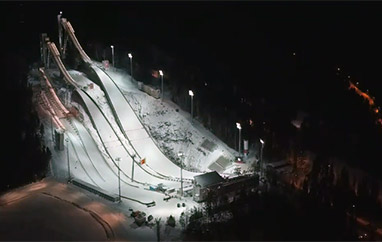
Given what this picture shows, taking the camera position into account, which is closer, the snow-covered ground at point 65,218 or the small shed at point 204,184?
the snow-covered ground at point 65,218

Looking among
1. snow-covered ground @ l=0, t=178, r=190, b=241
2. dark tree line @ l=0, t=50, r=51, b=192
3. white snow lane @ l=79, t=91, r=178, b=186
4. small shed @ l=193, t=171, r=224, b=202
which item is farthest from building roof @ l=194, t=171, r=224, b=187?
dark tree line @ l=0, t=50, r=51, b=192

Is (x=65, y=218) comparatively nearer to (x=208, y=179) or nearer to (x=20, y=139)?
(x=208, y=179)

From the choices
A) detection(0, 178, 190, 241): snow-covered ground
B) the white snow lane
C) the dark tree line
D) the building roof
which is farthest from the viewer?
the white snow lane

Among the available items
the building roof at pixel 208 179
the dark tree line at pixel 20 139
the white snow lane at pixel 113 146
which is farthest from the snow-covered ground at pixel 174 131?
the dark tree line at pixel 20 139

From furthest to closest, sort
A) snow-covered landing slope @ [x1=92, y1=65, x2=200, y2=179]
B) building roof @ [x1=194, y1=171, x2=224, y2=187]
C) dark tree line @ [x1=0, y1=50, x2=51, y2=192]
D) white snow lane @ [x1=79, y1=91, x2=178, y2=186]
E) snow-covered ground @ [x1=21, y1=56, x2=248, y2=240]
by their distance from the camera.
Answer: snow-covered landing slope @ [x1=92, y1=65, x2=200, y2=179]
white snow lane @ [x1=79, y1=91, x2=178, y2=186]
snow-covered ground @ [x1=21, y1=56, x2=248, y2=240]
dark tree line @ [x1=0, y1=50, x2=51, y2=192]
building roof @ [x1=194, y1=171, x2=224, y2=187]

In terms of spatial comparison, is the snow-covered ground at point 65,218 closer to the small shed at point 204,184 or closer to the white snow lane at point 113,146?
the small shed at point 204,184

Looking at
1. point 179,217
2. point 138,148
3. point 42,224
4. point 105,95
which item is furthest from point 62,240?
point 105,95

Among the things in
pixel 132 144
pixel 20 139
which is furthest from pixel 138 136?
pixel 20 139

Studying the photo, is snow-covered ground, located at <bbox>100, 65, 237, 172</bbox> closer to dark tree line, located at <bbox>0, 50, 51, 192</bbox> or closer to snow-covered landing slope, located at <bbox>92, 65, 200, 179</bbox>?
snow-covered landing slope, located at <bbox>92, 65, 200, 179</bbox>

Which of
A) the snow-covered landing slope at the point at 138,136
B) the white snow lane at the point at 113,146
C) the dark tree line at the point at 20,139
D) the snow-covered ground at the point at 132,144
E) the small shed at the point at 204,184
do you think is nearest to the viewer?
the small shed at the point at 204,184

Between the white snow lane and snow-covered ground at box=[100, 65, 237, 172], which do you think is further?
snow-covered ground at box=[100, 65, 237, 172]

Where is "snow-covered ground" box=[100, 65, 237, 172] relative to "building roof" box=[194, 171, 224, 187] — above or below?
above
